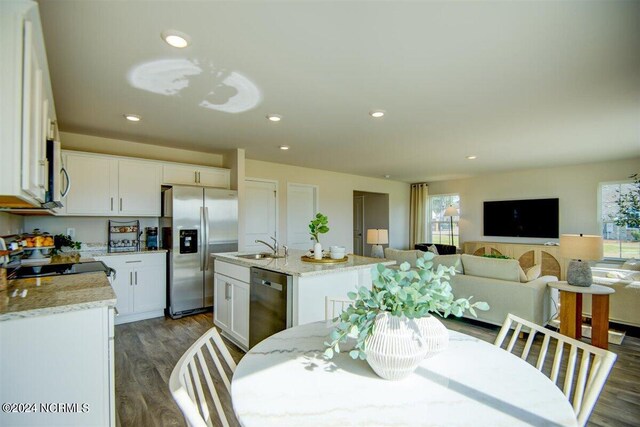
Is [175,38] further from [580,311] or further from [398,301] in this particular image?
[580,311]

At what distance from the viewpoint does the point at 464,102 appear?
2908mm

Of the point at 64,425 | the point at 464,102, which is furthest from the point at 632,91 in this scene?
the point at 64,425

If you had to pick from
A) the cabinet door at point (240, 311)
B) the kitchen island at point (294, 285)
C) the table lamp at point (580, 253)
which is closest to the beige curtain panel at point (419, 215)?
the table lamp at point (580, 253)

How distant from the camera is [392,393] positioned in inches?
38.6

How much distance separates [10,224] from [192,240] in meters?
1.77

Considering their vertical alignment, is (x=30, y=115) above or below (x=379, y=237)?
above

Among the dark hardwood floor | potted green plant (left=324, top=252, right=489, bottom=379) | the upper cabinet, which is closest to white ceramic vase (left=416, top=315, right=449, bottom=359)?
potted green plant (left=324, top=252, right=489, bottom=379)

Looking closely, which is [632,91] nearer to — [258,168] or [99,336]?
[99,336]

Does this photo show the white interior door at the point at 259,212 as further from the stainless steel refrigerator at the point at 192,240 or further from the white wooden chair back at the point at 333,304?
the white wooden chair back at the point at 333,304

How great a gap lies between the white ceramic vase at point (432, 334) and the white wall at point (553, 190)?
6703 millimetres

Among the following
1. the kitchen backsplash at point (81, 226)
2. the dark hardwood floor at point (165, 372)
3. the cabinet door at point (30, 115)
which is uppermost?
the cabinet door at point (30, 115)

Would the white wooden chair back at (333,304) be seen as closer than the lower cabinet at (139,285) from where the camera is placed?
Yes

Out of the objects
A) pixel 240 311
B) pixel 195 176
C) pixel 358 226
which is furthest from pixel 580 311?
pixel 358 226

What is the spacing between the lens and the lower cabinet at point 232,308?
3.04m
